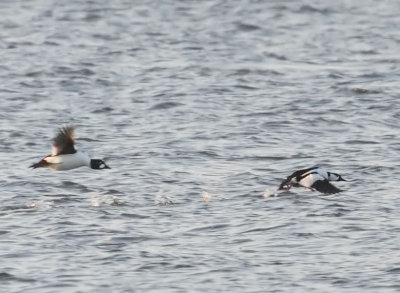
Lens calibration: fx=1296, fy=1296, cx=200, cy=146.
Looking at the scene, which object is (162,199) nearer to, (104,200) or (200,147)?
(104,200)

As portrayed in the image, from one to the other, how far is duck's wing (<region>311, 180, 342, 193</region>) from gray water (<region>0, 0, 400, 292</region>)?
15 centimetres

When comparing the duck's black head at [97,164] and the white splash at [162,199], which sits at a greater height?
the duck's black head at [97,164]

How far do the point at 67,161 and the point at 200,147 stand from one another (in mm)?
3659

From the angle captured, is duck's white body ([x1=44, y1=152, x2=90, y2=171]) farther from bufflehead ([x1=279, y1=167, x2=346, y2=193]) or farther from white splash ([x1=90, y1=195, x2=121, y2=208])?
bufflehead ([x1=279, y1=167, x2=346, y2=193])

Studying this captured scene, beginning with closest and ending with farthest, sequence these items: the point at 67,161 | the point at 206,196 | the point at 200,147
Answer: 1. the point at 206,196
2. the point at 67,161
3. the point at 200,147

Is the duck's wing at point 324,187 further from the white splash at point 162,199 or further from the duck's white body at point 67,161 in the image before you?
the duck's white body at point 67,161

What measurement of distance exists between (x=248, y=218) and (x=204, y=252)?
1644mm

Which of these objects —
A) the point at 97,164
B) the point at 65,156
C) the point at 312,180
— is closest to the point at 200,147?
the point at 97,164

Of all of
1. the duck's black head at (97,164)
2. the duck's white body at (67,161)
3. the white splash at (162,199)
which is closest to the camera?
the white splash at (162,199)

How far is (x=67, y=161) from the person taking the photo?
17.7 m

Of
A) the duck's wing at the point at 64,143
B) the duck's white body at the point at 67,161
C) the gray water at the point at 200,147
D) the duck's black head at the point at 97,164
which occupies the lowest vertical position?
the gray water at the point at 200,147

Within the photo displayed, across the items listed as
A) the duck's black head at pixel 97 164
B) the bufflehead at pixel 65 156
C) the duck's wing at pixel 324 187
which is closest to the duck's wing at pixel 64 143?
the bufflehead at pixel 65 156

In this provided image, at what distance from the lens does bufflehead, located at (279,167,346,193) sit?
1712 cm

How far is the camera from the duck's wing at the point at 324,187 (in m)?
17.1
